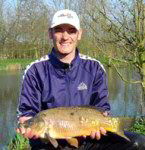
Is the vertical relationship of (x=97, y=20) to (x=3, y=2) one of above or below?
below

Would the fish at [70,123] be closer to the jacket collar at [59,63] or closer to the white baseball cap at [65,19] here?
the jacket collar at [59,63]

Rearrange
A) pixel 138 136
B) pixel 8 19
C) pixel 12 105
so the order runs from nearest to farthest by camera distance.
A: pixel 138 136 < pixel 12 105 < pixel 8 19

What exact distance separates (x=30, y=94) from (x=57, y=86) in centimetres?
31

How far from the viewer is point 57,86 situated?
348cm

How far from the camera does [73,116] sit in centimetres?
305

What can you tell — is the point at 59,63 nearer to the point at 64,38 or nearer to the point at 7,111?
the point at 64,38

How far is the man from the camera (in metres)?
3.41

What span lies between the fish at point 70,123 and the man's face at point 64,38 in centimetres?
74

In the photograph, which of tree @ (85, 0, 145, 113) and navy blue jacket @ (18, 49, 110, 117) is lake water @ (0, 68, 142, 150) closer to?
tree @ (85, 0, 145, 113)

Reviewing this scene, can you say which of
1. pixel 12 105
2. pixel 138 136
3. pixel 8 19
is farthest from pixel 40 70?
pixel 8 19

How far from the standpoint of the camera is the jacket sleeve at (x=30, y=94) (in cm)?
342

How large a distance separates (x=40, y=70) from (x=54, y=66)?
164 mm

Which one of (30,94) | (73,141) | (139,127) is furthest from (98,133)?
(139,127)

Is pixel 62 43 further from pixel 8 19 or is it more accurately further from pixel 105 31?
pixel 8 19
